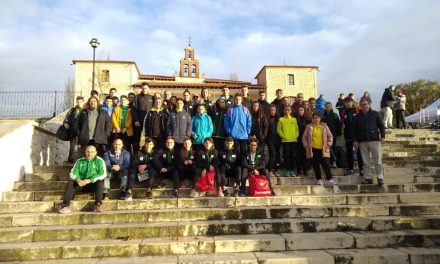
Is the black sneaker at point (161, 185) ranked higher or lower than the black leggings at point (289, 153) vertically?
lower

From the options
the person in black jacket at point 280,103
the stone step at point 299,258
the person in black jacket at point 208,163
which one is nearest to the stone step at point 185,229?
the stone step at point 299,258

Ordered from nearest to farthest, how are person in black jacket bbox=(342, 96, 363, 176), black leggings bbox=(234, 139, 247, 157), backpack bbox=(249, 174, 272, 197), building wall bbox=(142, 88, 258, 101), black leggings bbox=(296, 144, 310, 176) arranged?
backpack bbox=(249, 174, 272, 197), black leggings bbox=(234, 139, 247, 157), black leggings bbox=(296, 144, 310, 176), person in black jacket bbox=(342, 96, 363, 176), building wall bbox=(142, 88, 258, 101)

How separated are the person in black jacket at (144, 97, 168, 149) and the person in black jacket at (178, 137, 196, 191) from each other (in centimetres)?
87

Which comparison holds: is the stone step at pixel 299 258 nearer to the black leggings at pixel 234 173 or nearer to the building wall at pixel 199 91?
the black leggings at pixel 234 173

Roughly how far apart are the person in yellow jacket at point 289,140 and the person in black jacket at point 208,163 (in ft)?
6.07

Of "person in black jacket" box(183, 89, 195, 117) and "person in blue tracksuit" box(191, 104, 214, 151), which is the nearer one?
"person in blue tracksuit" box(191, 104, 214, 151)

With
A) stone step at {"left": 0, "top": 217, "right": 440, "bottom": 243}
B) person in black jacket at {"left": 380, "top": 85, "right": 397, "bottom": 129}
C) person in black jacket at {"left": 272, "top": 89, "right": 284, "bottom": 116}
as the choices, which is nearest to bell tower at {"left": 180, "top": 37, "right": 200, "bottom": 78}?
person in black jacket at {"left": 380, "top": 85, "right": 397, "bottom": 129}

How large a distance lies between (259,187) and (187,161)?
1692 millimetres

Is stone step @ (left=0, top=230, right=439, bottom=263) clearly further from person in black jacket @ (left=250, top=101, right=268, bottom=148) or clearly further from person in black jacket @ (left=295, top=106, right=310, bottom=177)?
person in black jacket @ (left=250, top=101, right=268, bottom=148)

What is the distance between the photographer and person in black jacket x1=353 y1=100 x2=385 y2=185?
707 centimetres

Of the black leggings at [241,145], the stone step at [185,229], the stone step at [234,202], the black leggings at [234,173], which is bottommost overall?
the stone step at [185,229]

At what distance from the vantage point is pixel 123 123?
7.80m

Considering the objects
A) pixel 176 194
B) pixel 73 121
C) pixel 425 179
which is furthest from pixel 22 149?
pixel 425 179

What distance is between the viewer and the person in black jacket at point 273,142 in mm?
7507
